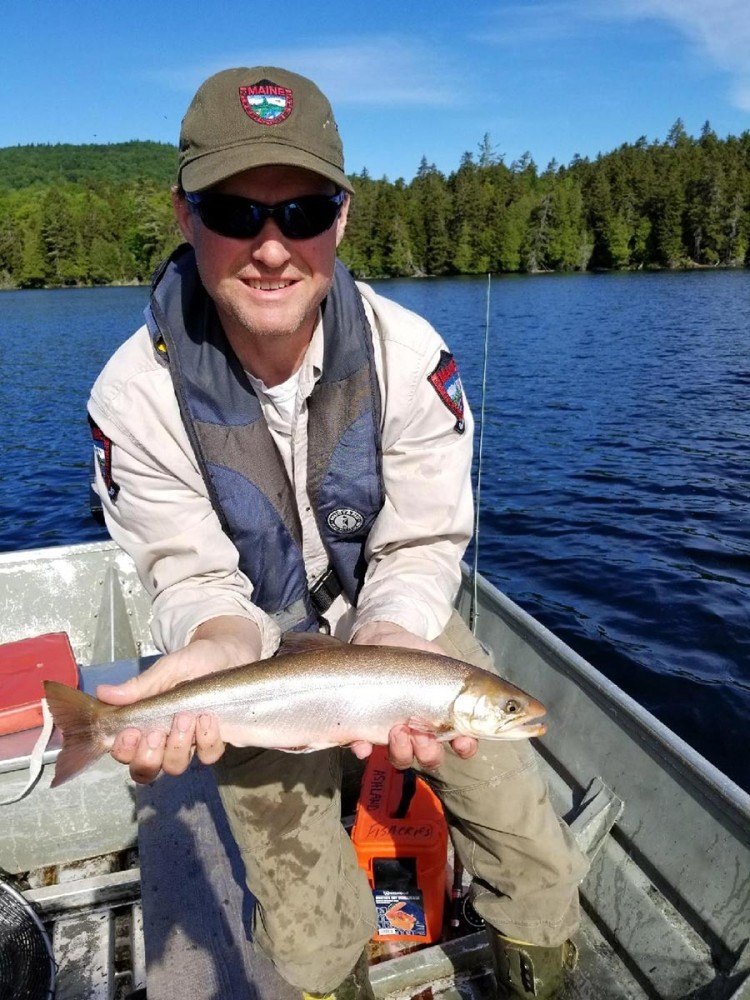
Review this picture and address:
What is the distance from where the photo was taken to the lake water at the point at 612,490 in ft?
24.9

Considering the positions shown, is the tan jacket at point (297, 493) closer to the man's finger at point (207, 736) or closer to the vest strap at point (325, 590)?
the vest strap at point (325, 590)

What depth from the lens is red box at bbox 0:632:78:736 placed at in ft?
13.0

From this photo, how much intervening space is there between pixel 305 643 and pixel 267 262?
1337 mm

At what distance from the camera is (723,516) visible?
36.7 feet

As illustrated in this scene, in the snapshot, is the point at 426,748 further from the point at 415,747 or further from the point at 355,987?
the point at 355,987

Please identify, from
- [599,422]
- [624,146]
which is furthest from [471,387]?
[624,146]

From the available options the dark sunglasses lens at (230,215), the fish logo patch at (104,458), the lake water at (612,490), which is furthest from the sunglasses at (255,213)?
the lake water at (612,490)

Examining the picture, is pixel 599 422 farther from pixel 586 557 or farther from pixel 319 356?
pixel 319 356

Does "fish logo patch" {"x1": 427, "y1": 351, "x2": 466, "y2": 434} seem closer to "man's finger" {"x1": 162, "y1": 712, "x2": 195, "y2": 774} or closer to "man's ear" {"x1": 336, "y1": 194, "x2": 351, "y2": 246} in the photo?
"man's ear" {"x1": 336, "y1": 194, "x2": 351, "y2": 246}

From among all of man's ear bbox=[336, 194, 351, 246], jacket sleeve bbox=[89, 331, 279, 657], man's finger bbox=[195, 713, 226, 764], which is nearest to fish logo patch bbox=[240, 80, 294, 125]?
man's ear bbox=[336, 194, 351, 246]

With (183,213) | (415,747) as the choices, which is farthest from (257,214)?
(415,747)

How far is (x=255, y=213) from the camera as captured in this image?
2.69m

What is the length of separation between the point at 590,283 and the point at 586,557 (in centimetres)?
7020

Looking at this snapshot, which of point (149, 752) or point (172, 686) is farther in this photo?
point (172, 686)
